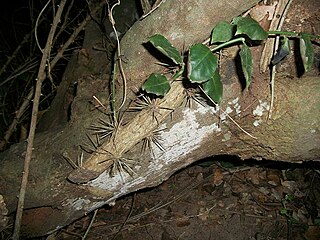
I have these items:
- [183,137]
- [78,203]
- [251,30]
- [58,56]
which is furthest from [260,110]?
[58,56]

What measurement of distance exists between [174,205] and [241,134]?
1044 millimetres

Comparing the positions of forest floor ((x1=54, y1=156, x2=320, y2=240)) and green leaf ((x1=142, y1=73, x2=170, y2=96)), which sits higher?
green leaf ((x1=142, y1=73, x2=170, y2=96))

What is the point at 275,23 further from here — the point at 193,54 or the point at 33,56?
the point at 33,56

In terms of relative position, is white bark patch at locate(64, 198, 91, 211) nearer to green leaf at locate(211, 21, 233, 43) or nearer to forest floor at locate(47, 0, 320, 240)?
forest floor at locate(47, 0, 320, 240)

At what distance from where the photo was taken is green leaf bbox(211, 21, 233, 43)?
2.99 ft

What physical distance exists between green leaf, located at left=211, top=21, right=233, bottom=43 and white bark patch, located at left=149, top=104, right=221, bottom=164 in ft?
0.93

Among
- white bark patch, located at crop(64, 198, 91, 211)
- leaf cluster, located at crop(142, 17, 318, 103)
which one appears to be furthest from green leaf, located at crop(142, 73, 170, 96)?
white bark patch, located at crop(64, 198, 91, 211)

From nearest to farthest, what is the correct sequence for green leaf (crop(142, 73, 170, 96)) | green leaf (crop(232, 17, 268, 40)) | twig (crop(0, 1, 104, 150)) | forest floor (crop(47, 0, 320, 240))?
green leaf (crop(232, 17, 268, 40)), green leaf (crop(142, 73, 170, 96)), twig (crop(0, 1, 104, 150)), forest floor (crop(47, 0, 320, 240))

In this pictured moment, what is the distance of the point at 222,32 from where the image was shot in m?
0.91

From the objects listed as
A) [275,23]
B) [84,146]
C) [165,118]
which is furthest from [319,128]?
[84,146]

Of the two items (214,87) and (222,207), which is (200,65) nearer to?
(214,87)

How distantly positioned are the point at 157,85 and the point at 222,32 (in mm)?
209

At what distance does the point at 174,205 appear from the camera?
217cm

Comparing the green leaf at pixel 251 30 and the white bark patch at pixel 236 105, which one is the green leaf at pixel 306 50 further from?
the white bark patch at pixel 236 105
